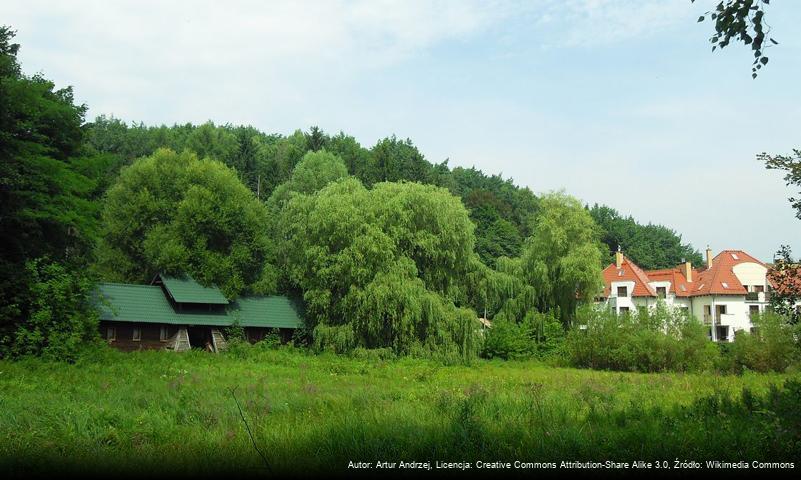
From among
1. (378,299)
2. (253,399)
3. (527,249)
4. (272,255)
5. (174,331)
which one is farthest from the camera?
(527,249)

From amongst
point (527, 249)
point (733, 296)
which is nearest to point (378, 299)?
point (527, 249)

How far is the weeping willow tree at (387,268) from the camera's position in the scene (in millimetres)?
35469

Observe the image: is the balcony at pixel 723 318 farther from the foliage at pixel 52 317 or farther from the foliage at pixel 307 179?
the foliage at pixel 52 317

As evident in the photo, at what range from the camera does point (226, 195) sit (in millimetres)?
42719

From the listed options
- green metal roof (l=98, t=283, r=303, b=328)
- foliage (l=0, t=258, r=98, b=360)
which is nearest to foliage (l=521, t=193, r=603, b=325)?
green metal roof (l=98, t=283, r=303, b=328)

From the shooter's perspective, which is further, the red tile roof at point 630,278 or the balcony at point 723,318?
the red tile roof at point 630,278

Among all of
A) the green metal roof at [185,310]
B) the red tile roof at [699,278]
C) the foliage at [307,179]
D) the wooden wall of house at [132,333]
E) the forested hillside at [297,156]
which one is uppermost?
the forested hillside at [297,156]

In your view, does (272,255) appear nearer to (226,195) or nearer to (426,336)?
(226,195)

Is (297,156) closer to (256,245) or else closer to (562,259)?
(256,245)

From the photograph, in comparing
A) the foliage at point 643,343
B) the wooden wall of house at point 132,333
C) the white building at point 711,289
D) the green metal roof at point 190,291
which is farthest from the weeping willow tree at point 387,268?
the white building at point 711,289

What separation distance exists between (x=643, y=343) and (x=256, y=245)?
2550cm

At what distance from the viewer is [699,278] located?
2357 inches

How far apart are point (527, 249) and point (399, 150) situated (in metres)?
44.4

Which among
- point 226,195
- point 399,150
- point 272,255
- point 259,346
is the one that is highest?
point 399,150
